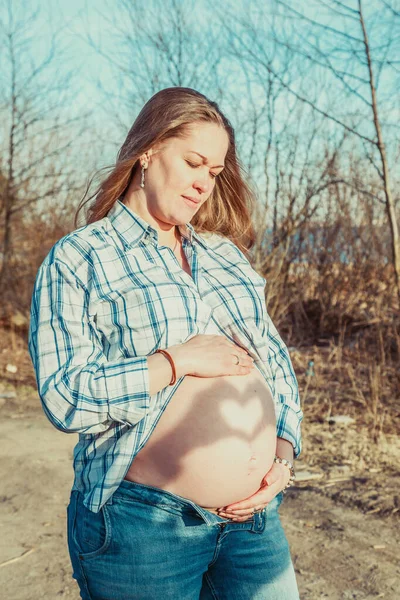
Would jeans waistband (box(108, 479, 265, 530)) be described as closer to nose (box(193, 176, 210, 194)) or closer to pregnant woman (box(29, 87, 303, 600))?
pregnant woman (box(29, 87, 303, 600))

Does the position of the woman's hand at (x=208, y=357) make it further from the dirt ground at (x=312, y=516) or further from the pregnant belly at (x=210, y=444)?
the dirt ground at (x=312, y=516)

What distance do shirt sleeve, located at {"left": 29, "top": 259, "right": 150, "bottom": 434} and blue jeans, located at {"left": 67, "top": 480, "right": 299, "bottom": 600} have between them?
0.69ft

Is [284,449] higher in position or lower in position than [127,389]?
lower

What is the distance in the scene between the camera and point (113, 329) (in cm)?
172

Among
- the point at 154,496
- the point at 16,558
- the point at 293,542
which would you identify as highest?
the point at 154,496

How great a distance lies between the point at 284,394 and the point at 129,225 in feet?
2.22

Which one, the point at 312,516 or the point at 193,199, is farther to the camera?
the point at 312,516

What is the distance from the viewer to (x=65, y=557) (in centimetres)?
350

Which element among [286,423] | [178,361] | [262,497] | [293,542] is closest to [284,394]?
[286,423]

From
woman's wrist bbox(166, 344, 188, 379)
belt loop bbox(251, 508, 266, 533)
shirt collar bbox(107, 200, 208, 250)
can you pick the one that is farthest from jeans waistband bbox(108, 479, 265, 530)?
shirt collar bbox(107, 200, 208, 250)

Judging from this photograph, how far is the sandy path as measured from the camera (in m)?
3.16

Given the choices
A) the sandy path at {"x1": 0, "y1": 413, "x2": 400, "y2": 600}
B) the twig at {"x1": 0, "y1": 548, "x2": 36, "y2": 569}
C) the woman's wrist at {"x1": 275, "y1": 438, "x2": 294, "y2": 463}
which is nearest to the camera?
the woman's wrist at {"x1": 275, "y1": 438, "x2": 294, "y2": 463}

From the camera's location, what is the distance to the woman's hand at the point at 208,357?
1699 mm

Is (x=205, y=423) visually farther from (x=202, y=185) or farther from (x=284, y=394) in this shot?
(x=202, y=185)
